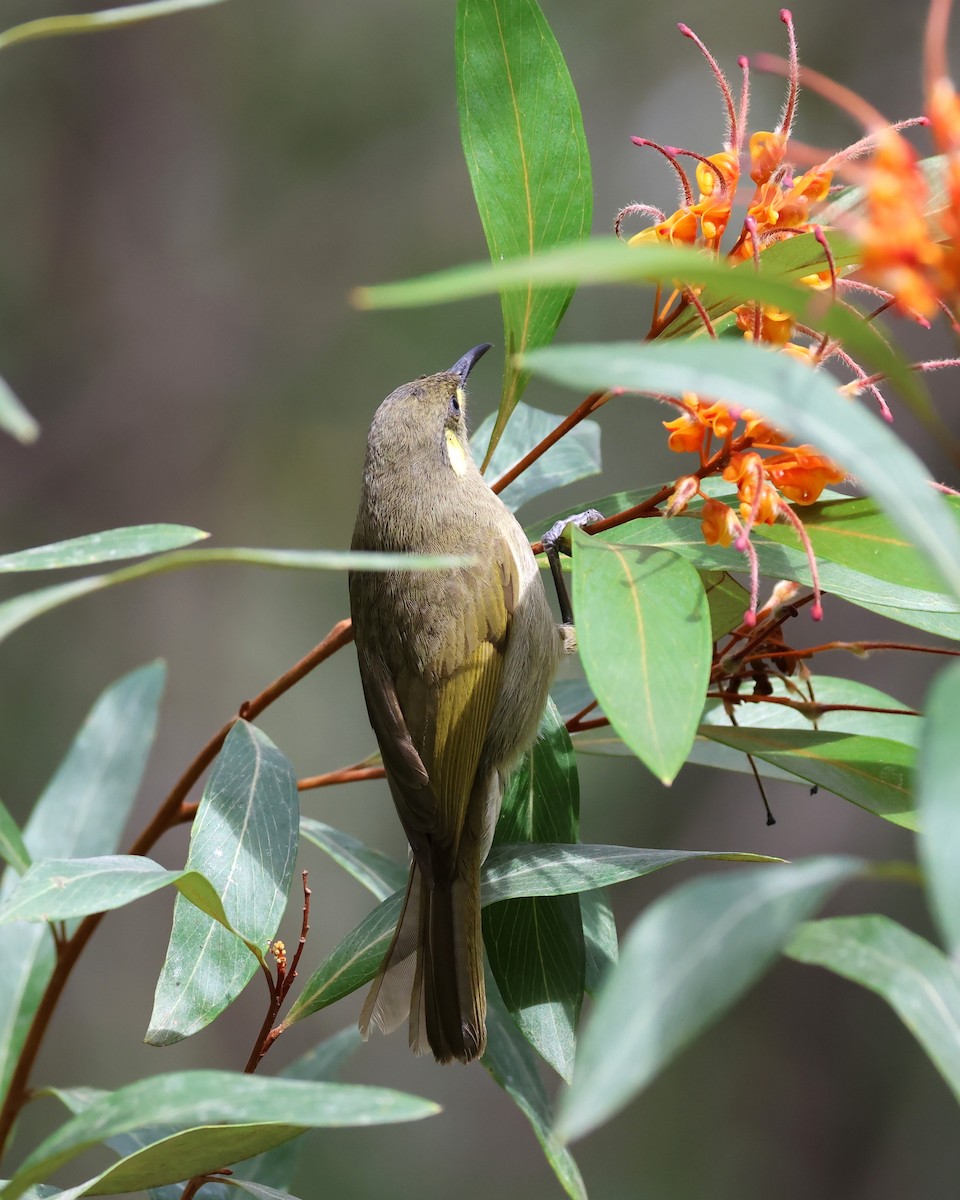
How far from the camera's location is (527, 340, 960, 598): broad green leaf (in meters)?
0.67

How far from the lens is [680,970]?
27.0 inches

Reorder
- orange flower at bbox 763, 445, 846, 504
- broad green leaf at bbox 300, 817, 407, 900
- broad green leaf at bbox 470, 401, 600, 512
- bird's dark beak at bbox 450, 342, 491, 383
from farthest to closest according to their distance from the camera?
bird's dark beak at bbox 450, 342, 491, 383 < broad green leaf at bbox 470, 401, 600, 512 < broad green leaf at bbox 300, 817, 407, 900 < orange flower at bbox 763, 445, 846, 504

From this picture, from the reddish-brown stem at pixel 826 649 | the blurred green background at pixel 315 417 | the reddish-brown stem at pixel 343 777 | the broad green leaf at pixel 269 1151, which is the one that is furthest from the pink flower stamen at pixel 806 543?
the blurred green background at pixel 315 417

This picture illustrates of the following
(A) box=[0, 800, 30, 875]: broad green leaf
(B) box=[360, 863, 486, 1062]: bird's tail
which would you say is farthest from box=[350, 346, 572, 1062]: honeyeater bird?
(A) box=[0, 800, 30, 875]: broad green leaf

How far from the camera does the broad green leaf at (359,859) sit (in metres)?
1.70

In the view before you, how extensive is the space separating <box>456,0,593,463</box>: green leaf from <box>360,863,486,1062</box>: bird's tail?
0.69m

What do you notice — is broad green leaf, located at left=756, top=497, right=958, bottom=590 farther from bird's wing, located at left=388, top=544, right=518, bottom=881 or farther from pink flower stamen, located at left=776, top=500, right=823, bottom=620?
bird's wing, located at left=388, top=544, right=518, bottom=881

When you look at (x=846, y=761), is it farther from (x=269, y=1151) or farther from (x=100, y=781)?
(x=100, y=781)

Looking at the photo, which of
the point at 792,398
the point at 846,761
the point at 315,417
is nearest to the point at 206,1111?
the point at 792,398

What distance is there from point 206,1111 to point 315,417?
5.50 m

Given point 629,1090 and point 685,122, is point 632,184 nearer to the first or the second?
point 685,122

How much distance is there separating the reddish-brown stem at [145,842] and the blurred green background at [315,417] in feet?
12.1

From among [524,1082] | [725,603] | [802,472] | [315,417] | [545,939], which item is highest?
[315,417]

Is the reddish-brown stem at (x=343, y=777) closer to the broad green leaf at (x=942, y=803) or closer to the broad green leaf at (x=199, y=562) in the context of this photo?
the broad green leaf at (x=199, y=562)
